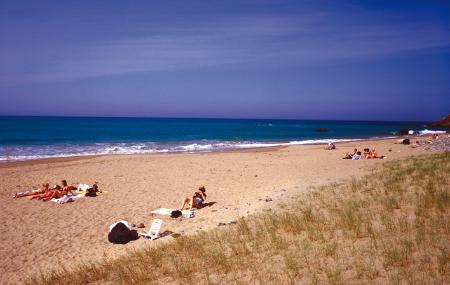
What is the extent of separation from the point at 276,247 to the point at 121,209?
7144mm

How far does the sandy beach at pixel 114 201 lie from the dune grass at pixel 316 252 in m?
1.45

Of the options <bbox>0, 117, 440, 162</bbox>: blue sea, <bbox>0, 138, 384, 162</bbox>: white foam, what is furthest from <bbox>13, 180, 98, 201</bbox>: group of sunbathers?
<bbox>0, 117, 440, 162</bbox>: blue sea

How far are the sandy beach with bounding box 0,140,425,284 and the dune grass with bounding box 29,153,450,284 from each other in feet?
4.76

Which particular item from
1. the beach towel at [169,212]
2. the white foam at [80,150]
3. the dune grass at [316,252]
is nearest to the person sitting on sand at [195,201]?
the beach towel at [169,212]

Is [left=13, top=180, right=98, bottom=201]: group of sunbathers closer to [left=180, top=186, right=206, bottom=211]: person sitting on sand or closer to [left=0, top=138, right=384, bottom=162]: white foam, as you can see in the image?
[left=180, top=186, right=206, bottom=211]: person sitting on sand

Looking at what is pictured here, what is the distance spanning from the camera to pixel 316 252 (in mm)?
5750

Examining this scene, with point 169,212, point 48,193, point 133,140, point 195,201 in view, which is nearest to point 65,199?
point 48,193

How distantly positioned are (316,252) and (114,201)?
9.23 m

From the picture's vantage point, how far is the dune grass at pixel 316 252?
16.0ft

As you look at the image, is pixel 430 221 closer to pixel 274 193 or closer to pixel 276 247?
pixel 276 247

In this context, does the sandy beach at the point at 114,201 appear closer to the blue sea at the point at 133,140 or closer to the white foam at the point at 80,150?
the white foam at the point at 80,150

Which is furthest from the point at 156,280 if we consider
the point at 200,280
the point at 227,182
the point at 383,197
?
the point at 227,182

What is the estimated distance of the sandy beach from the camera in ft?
26.8

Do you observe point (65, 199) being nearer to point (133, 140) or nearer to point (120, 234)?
point (120, 234)
